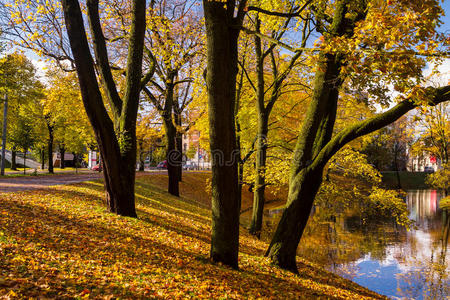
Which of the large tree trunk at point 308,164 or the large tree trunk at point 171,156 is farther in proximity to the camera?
the large tree trunk at point 171,156

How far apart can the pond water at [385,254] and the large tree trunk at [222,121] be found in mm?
6954

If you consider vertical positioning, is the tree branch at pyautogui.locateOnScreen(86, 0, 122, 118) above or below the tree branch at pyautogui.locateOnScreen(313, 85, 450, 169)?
above

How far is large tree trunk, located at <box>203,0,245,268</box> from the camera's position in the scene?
5969 mm

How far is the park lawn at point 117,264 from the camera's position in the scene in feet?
13.9

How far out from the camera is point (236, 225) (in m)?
6.43

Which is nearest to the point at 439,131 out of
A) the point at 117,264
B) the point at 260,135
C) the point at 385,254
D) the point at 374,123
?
the point at 385,254

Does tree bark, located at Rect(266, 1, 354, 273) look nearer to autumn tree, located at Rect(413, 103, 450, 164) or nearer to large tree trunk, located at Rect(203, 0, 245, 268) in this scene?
large tree trunk, located at Rect(203, 0, 245, 268)

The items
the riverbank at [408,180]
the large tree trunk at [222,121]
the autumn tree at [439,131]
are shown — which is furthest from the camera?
the riverbank at [408,180]

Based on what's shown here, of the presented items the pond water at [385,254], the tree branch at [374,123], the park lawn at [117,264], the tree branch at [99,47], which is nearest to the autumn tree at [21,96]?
the tree branch at [99,47]

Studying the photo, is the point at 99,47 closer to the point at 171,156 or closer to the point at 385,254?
the point at 171,156

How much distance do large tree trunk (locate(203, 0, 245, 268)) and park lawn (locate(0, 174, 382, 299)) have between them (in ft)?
2.09

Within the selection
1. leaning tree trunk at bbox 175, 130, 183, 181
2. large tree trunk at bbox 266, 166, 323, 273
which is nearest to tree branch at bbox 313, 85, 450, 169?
large tree trunk at bbox 266, 166, 323, 273

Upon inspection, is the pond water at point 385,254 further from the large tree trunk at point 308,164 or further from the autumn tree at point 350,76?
the autumn tree at point 350,76

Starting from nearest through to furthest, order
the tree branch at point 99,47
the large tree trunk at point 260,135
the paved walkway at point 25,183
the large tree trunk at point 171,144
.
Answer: the tree branch at point 99,47 < the large tree trunk at point 260,135 < the paved walkway at point 25,183 < the large tree trunk at point 171,144
